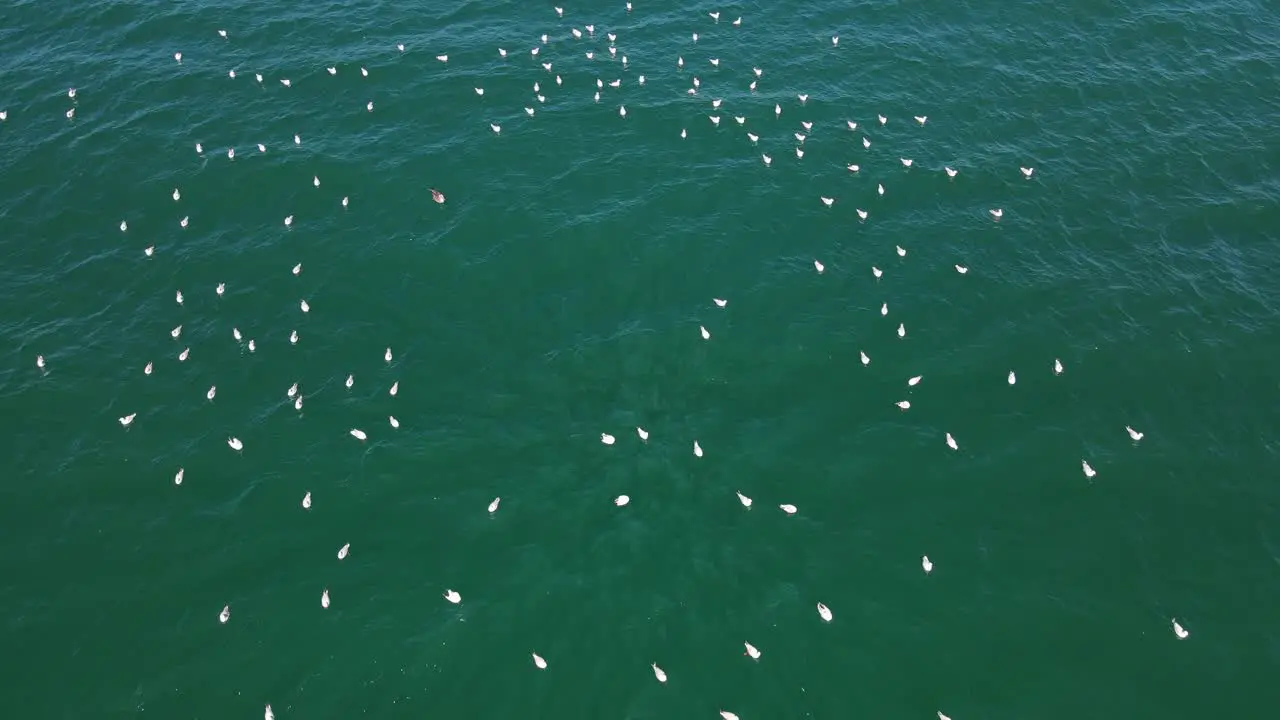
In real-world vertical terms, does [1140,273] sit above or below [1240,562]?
above

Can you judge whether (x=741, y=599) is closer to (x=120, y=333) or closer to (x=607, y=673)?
(x=607, y=673)

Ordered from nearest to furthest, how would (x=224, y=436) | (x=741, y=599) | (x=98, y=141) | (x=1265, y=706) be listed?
(x=1265, y=706)
(x=741, y=599)
(x=224, y=436)
(x=98, y=141)

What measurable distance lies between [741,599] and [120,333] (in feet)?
150

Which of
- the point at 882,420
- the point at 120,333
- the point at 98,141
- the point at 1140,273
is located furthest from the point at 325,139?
the point at 1140,273

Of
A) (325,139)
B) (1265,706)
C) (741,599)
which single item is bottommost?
(1265,706)

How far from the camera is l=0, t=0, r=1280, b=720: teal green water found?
44.7 m

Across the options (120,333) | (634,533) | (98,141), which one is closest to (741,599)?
(634,533)

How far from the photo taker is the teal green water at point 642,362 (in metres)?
44.7

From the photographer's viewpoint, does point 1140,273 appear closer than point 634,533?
No

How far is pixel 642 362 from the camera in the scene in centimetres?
5844

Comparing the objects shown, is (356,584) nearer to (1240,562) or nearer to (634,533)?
(634,533)

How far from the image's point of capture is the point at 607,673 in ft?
144

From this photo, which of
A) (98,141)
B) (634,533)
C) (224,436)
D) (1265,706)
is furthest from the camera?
(98,141)

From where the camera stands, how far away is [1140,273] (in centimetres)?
6438
